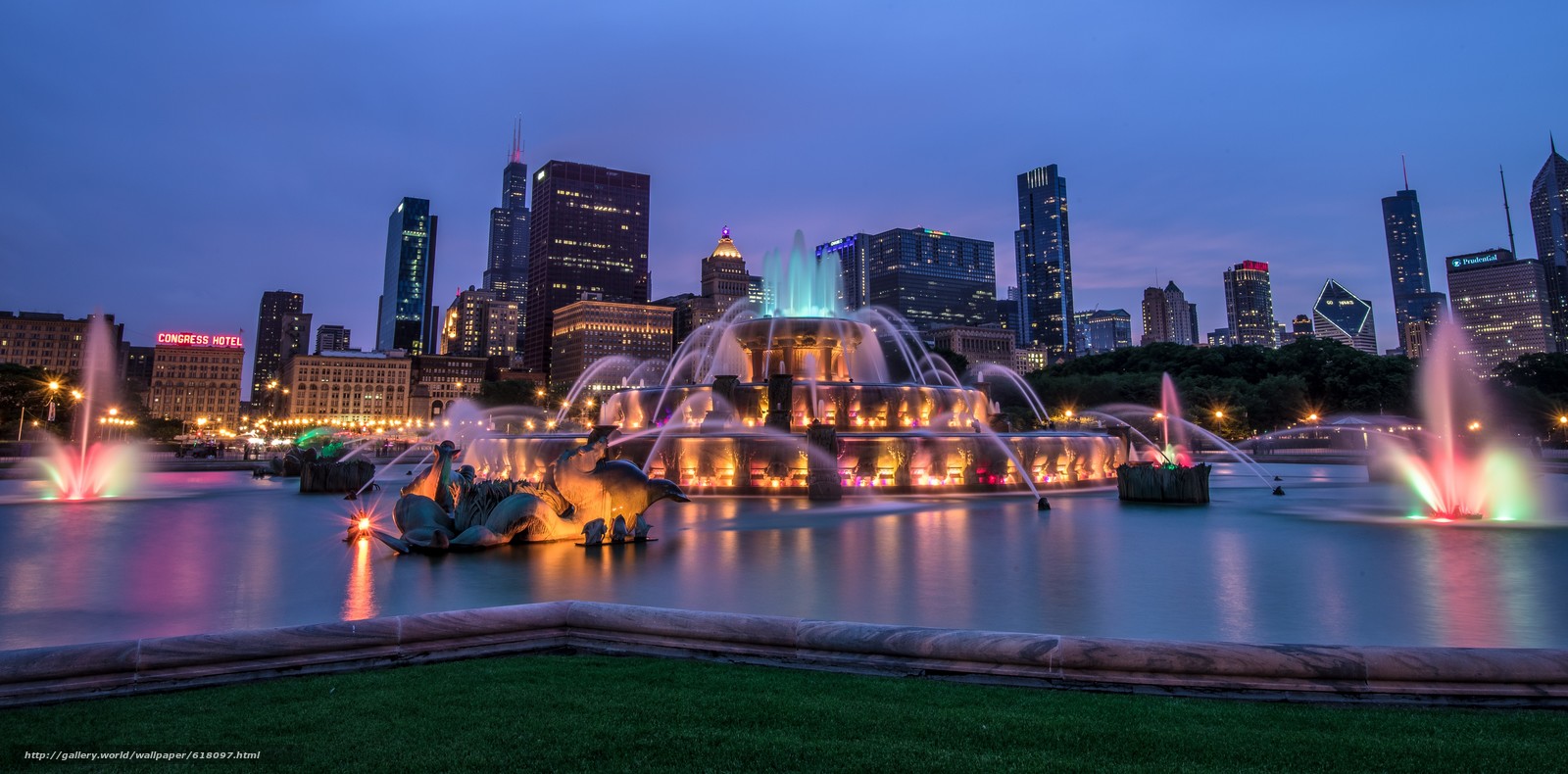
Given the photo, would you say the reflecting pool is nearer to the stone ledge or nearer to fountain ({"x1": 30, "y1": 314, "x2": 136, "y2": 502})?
the stone ledge

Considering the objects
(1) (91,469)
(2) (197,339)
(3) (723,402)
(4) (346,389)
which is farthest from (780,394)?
(2) (197,339)

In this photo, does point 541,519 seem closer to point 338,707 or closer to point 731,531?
point 731,531

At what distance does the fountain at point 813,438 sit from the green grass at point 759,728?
18018mm

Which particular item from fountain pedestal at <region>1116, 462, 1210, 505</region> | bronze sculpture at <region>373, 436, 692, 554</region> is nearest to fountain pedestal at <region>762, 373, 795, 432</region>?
fountain pedestal at <region>1116, 462, 1210, 505</region>

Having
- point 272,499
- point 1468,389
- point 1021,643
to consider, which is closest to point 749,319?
point 272,499

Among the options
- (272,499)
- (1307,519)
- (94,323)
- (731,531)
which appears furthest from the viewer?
(94,323)

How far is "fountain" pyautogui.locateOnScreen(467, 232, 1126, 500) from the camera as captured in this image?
2662 centimetres

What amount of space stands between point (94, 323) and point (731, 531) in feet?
100

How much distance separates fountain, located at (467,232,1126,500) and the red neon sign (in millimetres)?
196920

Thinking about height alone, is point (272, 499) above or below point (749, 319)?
below

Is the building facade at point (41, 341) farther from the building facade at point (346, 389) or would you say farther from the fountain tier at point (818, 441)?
the fountain tier at point (818, 441)

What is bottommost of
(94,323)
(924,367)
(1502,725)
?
(1502,725)

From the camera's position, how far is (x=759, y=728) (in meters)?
4.88

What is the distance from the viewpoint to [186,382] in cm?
18662
